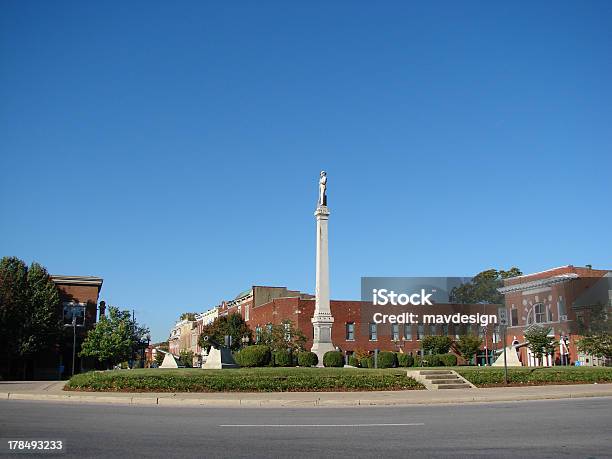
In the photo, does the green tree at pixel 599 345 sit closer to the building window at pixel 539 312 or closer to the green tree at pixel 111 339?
the building window at pixel 539 312

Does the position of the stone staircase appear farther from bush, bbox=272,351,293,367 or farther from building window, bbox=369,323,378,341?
building window, bbox=369,323,378,341

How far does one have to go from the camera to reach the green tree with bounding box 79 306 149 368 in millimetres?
55938

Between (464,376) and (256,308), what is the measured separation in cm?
5755

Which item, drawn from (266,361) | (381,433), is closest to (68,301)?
(266,361)

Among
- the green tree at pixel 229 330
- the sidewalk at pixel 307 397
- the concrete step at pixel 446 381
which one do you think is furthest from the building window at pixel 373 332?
the sidewalk at pixel 307 397

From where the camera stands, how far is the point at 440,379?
83.5 feet

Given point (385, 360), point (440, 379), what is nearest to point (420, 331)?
point (385, 360)

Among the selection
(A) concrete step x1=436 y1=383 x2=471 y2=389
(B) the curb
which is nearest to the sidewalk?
(B) the curb

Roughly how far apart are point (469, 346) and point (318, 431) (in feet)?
179

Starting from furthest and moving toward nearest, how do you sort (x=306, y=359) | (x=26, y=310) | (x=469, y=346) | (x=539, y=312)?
(x=539, y=312) → (x=469, y=346) → (x=26, y=310) → (x=306, y=359)

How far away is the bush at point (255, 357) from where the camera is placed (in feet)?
99.8

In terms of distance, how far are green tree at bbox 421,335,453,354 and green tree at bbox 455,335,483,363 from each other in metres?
1.34

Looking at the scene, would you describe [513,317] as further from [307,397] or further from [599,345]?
[307,397]

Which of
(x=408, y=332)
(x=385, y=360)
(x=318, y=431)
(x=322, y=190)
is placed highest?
(x=322, y=190)
